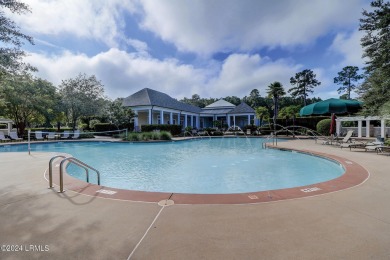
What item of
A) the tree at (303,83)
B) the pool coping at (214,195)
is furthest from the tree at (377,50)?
the tree at (303,83)

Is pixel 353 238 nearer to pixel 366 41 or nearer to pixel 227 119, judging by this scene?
pixel 366 41

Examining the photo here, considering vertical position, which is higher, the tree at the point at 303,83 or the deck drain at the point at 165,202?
the tree at the point at 303,83

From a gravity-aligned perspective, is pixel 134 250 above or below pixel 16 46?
below

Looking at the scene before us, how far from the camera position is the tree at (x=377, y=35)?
10.0 m

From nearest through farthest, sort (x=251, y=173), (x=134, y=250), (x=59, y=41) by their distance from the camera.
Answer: (x=134, y=250)
(x=251, y=173)
(x=59, y=41)

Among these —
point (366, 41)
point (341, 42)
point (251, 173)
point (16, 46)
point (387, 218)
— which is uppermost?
point (341, 42)

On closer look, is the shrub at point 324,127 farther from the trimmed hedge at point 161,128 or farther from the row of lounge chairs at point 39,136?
the row of lounge chairs at point 39,136

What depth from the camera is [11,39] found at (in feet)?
20.3

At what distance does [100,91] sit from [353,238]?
29348 mm

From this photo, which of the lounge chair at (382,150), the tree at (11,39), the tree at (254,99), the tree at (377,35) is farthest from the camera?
the tree at (254,99)

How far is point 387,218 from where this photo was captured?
3.13m

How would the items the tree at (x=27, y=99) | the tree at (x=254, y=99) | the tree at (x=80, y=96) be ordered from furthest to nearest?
the tree at (x=254, y=99) → the tree at (x=80, y=96) → the tree at (x=27, y=99)

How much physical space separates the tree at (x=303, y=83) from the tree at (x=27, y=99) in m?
50.0

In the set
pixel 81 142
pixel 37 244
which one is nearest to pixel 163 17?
pixel 37 244
